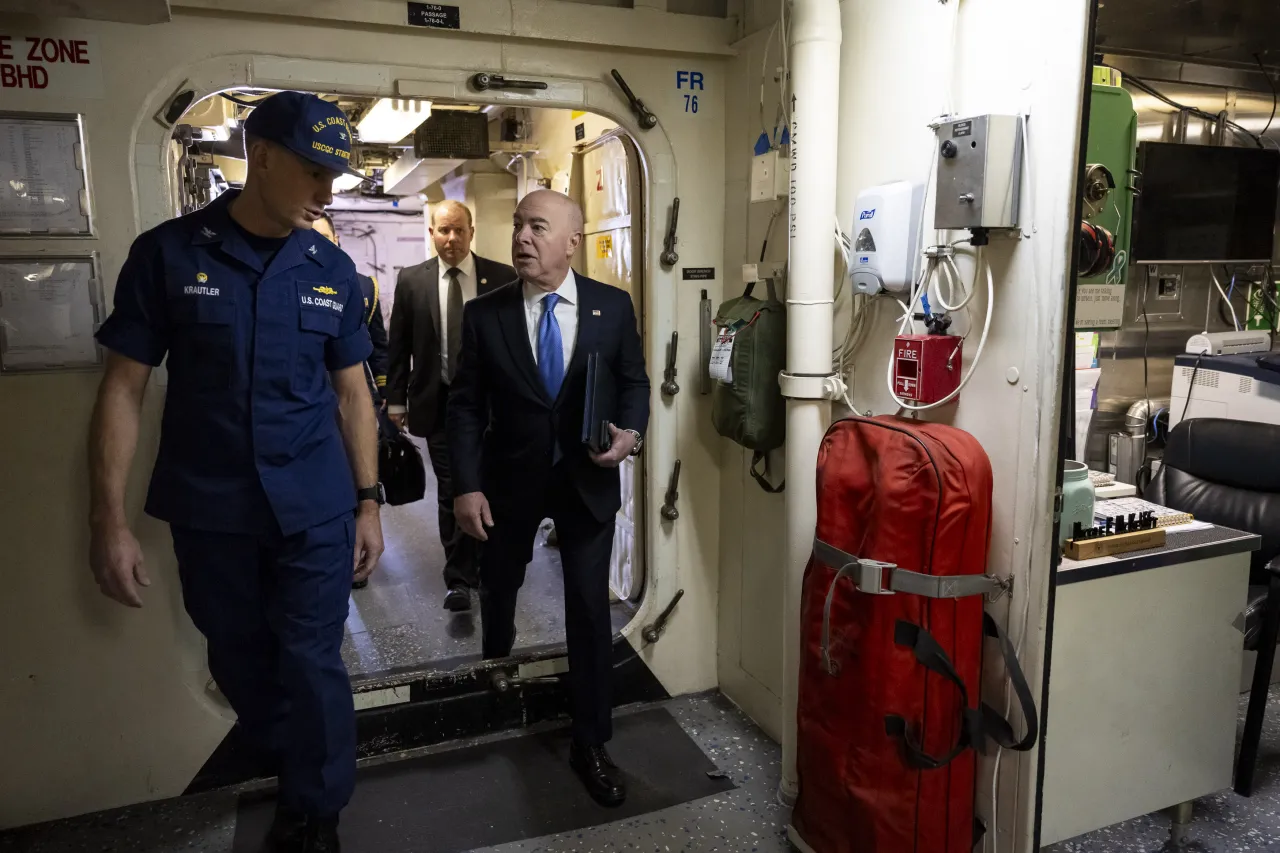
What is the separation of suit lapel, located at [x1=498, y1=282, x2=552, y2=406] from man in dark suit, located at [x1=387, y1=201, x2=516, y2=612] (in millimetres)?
1176

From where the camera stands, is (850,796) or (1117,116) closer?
(1117,116)

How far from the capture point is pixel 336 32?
229 centimetres

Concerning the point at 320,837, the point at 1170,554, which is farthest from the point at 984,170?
the point at 320,837

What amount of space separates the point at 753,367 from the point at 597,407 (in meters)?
0.46

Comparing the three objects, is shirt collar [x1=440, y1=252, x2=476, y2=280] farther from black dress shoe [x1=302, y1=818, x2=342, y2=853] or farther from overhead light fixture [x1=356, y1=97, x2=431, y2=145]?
black dress shoe [x1=302, y1=818, x2=342, y2=853]

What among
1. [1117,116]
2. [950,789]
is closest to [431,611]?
[950,789]

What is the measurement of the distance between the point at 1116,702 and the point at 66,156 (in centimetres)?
294

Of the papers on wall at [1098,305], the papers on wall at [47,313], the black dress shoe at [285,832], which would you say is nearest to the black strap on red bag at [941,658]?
the papers on wall at [1098,305]

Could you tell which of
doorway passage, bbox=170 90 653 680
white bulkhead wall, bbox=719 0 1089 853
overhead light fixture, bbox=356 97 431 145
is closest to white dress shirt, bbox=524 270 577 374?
doorway passage, bbox=170 90 653 680

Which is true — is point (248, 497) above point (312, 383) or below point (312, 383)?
below

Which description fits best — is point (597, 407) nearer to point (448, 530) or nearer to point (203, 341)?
point (203, 341)

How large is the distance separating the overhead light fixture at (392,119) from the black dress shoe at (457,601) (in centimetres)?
243

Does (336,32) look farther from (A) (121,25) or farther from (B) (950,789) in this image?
(B) (950,789)

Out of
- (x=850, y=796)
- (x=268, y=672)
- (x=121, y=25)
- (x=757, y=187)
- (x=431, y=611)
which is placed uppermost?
(x=121, y=25)
